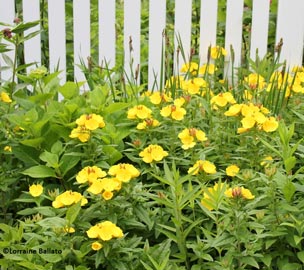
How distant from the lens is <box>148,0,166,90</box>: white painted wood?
4082 mm

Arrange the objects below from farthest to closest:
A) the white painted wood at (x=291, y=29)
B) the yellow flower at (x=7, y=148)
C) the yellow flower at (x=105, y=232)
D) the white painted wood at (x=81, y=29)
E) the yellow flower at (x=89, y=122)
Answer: the white painted wood at (x=81, y=29)
the white painted wood at (x=291, y=29)
the yellow flower at (x=7, y=148)
the yellow flower at (x=89, y=122)
the yellow flower at (x=105, y=232)

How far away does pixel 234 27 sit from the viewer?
4.11 m

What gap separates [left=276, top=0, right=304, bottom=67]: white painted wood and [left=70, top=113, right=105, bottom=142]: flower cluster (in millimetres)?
2011

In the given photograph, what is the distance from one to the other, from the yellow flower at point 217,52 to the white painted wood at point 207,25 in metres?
0.11

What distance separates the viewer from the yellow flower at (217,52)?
3822 millimetres

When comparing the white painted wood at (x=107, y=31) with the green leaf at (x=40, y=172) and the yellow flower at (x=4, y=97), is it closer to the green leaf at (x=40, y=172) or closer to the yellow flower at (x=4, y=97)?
the yellow flower at (x=4, y=97)

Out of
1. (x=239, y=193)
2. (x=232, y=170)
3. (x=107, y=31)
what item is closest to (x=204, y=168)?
(x=232, y=170)

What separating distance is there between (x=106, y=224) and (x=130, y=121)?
728 millimetres

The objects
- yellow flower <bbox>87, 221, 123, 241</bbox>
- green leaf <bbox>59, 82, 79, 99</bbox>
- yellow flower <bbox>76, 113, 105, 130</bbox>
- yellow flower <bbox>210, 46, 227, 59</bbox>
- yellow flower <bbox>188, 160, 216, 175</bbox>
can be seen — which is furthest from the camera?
yellow flower <bbox>210, 46, 227, 59</bbox>

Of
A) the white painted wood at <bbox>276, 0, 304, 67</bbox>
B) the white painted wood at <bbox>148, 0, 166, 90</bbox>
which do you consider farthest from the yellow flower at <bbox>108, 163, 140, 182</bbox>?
the white painted wood at <bbox>276, 0, 304, 67</bbox>

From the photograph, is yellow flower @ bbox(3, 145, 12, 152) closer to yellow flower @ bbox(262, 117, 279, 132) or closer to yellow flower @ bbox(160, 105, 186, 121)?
yellow flower @ bbox(160, 105, 186, 121)

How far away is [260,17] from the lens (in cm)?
407

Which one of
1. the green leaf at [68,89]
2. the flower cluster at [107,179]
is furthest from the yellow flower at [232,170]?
the green leaf at [68,89]

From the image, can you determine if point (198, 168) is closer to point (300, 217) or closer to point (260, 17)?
point (300, 217)
